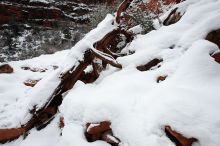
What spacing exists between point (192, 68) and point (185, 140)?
82 centimetres

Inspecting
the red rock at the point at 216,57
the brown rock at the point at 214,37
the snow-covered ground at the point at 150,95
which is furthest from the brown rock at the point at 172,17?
the red rock at the point at 216,57

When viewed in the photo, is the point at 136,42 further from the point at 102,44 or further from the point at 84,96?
the point at 84,96

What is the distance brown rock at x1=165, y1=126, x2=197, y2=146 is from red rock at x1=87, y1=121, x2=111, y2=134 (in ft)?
2.07

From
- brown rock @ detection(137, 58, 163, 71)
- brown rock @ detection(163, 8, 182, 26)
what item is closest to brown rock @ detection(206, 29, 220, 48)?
brown rock @ detection(137, 58, 163, 71)

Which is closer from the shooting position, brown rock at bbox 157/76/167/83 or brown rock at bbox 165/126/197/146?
brown rock at bbox 165/126/197/146

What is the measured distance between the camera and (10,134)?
3.31 metres

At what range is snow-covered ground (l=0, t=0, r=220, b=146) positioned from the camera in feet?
6.93

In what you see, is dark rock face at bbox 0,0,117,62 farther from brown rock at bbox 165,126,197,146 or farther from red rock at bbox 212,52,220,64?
brown rock at bbox 165,126,197,146

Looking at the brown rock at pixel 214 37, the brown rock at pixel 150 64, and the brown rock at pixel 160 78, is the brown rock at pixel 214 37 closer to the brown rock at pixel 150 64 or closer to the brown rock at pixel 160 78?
the brown rock at pixel 150 64

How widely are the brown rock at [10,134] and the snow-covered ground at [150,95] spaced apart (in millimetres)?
82

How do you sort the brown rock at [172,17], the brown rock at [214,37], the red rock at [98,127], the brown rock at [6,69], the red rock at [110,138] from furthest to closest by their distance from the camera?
the brown rock at [6,69] < the brown rock at [172,17] < the brown rock at [214,37] < the red rock at [98,127] < the red rock at [110,138]

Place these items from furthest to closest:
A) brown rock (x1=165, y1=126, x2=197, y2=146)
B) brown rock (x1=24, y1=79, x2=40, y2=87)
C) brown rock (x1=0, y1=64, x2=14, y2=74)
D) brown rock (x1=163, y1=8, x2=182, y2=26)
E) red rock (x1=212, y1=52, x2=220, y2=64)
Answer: brown rock (x1=0, y1=64, x2=14, y2=74) → brown rock (x1=24, y1=79, x2=40, y2=87) → brown rock (x1=163, y1=8, x2=182, y2=26) → red rock (x1=212, y1=52, x2=220, y2=64) → brown rock (x1=165, y1=126, x2=197, y2=146)

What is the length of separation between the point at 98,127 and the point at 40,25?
52.4 ft

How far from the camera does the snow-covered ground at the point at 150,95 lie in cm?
211
